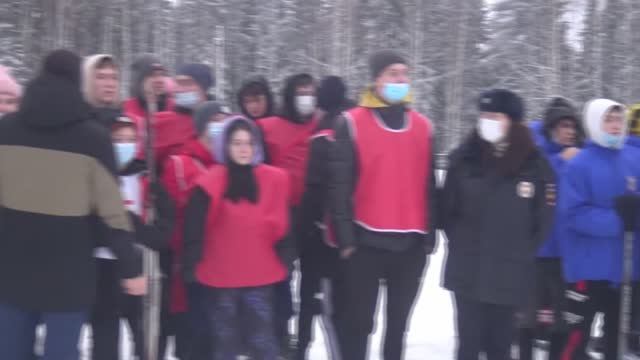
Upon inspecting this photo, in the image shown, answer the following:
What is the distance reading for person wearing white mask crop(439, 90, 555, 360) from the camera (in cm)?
530

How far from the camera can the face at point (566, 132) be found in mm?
6289


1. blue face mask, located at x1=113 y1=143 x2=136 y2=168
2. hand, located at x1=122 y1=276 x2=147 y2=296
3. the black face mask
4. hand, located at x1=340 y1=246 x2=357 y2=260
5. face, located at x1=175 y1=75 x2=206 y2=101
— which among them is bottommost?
hand, located at x1=122 y1=276 x2=147 y2=296

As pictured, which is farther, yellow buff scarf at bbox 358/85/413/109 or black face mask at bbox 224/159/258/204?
yellow buff scarf at bbox 358/85/413/109

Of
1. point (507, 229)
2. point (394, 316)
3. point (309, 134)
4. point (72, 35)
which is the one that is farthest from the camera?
point (72, 35)

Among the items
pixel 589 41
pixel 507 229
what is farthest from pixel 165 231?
pixel 589 41

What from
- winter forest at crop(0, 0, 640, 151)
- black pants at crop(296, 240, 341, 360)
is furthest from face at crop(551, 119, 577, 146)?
winter forest at crop(0, 0, 640, 151)

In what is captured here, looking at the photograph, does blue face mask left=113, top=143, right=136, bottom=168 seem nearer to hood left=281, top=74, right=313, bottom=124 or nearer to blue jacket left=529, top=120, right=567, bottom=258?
hood left=281, top=74, right=313, bottom=124

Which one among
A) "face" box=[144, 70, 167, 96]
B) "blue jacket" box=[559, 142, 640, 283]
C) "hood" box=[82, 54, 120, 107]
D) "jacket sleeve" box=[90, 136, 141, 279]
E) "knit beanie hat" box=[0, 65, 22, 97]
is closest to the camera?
"jacket sleeve" box=[90, 136, 141, 279]

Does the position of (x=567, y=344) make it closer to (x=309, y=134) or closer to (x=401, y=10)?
(x=309, y=134)

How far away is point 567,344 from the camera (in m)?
5.96

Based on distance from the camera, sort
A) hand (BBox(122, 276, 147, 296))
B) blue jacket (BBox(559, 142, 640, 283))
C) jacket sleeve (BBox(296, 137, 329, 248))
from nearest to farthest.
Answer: hand (BBox(122, 276, 147, 296)) → blue jacket (BBox(559, 142, 640, 283)) → jacket sleeve (BBox(296, 137, 329, 248))

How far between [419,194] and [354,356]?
1.25 m

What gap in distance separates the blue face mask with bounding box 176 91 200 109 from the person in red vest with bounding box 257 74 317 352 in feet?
1.85

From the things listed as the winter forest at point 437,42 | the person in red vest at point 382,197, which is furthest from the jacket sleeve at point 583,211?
the winter forest at point 437,42
